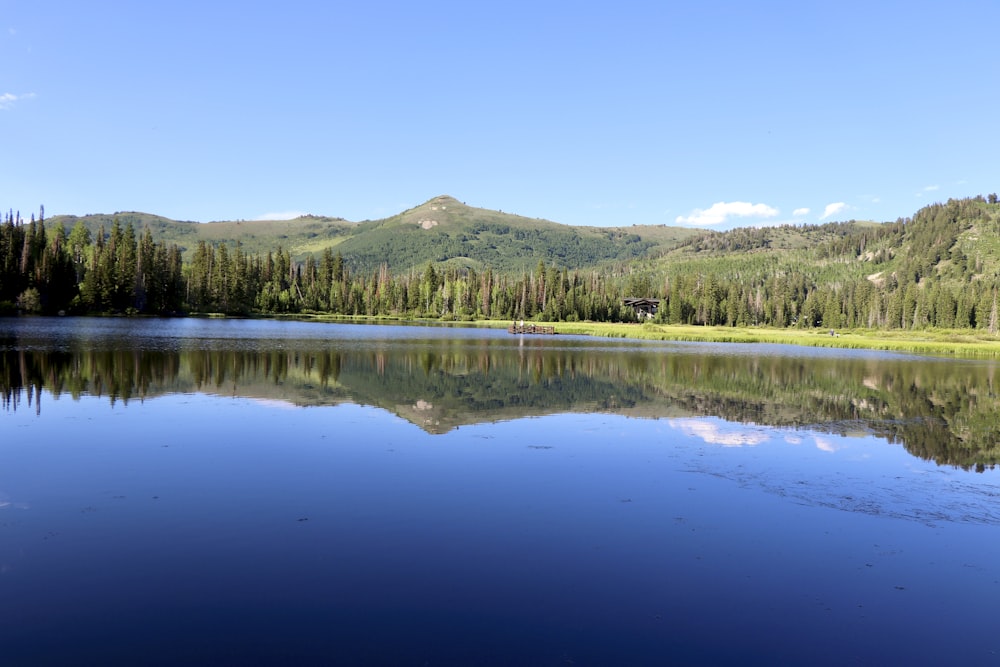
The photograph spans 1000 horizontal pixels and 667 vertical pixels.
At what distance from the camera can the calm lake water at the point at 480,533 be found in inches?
353

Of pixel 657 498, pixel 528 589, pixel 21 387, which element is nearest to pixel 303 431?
pixel 657 498

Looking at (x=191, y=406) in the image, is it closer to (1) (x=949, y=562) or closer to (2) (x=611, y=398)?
(2) (x=611, y=398)

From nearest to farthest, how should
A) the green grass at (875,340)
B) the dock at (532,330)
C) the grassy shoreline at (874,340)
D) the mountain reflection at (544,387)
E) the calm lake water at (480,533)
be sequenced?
1. the calm lake water at (480,533)
2. the mountain reflection at (544,387)
3. the grassy shoreline at (874,340)
4. the green grass at (875,340)
5. the dock at (532,330)

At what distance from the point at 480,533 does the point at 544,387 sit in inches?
1005

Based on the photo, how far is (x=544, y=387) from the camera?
3847 cm

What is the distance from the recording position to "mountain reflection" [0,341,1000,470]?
28578mm

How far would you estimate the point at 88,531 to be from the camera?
40.5 feet

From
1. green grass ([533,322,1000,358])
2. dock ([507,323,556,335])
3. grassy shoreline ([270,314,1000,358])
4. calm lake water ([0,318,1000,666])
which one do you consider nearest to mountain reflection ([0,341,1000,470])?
calm lake water ([0,318,1000,666])

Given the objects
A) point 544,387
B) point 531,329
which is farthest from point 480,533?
point 531,329

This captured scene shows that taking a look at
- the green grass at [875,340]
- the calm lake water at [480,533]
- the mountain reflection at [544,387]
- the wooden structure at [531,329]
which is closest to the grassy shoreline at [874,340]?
the green grass at [875,340]

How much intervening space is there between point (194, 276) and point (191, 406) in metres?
155

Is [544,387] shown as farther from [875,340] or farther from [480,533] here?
[875,340]

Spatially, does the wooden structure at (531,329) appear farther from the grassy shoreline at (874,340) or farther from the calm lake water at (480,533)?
the calm lake water at (480,533)

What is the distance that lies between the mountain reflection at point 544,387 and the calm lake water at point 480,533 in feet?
2.10
